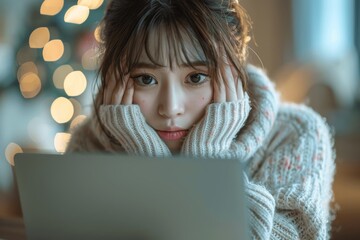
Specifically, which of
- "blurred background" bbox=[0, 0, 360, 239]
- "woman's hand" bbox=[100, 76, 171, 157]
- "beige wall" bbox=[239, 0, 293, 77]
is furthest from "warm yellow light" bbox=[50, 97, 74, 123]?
"woman's hand" bbox=[100, 76, 171, 157]

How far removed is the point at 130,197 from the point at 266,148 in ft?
1.18

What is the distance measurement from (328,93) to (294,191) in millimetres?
2098

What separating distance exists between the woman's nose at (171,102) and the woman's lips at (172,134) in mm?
31

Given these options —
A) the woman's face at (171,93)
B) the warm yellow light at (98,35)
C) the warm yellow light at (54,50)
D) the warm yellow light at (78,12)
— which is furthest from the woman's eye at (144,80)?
the warm yellow light at (54,50)

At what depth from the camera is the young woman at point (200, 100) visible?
826mm

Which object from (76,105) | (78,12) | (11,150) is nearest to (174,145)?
(78,12)

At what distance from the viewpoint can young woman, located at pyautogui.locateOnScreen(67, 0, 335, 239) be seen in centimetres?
83

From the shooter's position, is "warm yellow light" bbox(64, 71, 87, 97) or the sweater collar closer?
the sweater collar

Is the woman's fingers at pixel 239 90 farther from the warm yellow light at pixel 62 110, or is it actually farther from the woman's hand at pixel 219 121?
the warm yellow light at pixel 62 110

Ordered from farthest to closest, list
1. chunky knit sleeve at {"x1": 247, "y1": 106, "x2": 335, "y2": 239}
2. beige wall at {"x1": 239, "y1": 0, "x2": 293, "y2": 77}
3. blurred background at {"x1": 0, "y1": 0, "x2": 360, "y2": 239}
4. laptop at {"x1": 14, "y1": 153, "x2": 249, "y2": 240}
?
beige wall at {"x1": 239, "y1": 0, "x2": 293, "y2": 77}, blurred background at {"x1": 0, "y1": 0, "x2": 360, "y2": 239}, chunky knit sleeve at {"x1": 247, "y1": 106, "x2": 335, "y2": 239}, laptop at {"x1": 14, "y1": 153, "x2": 249, "y2": 240}

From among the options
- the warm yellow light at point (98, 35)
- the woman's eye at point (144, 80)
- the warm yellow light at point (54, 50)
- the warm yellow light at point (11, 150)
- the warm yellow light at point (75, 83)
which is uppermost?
the warm yellow light at point (98, 35)

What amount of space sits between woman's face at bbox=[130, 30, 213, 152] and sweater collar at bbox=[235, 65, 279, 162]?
0.08m

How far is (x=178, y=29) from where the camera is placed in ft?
2.71

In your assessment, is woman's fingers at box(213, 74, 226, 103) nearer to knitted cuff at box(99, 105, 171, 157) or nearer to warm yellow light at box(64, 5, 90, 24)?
knitted cuff at box(99, 105, 171, 157)
